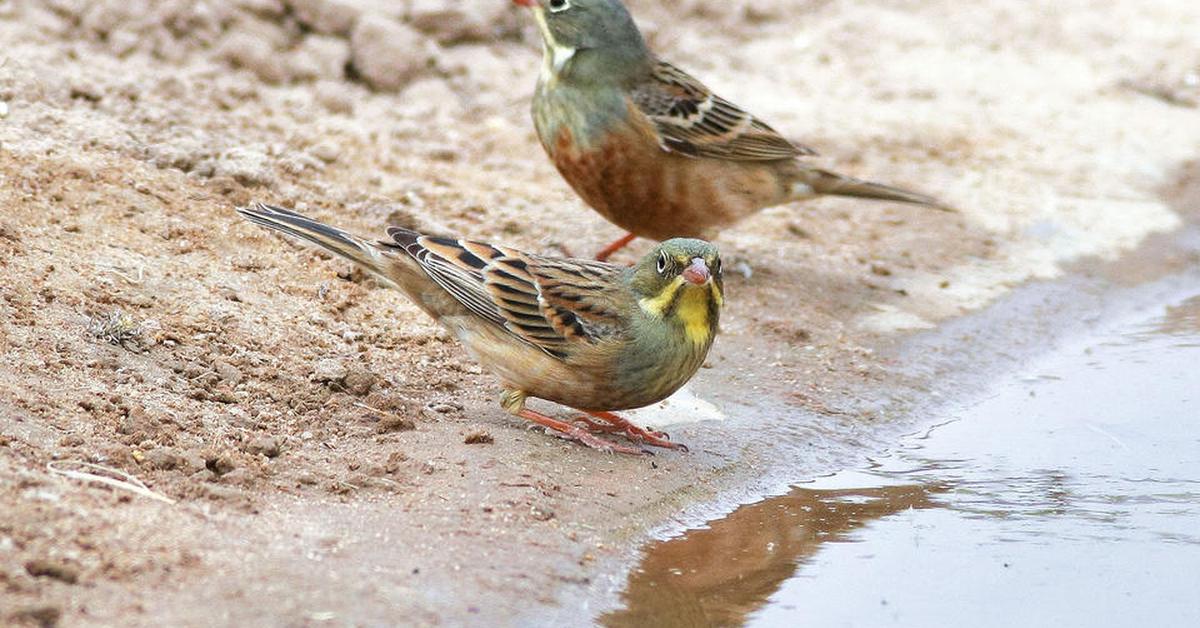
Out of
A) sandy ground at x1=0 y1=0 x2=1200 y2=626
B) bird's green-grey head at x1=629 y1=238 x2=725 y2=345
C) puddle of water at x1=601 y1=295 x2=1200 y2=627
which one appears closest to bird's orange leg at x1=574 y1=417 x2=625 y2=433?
sandy ground at x1=0 y1=0 x2=1200 y2=626

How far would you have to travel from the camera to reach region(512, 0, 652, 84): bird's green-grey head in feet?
30.0

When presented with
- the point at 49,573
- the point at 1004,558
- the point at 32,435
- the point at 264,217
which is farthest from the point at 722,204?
the point at 49,573

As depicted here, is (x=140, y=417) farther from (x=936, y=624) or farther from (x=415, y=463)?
(x=936, y=624)

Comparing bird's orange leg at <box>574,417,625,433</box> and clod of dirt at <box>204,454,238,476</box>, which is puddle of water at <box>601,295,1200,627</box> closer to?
bird's orange leg at <box>574,417,625,433</box>

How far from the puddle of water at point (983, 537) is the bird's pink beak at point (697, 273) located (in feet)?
3.07

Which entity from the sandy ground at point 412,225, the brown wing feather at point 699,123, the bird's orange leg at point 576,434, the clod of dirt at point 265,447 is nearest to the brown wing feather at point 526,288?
the bird's orange leg at point 576,434

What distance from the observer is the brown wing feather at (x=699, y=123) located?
923cm

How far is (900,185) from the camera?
11.2 meters

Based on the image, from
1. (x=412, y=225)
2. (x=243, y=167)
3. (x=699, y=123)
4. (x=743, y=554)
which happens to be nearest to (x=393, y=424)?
(x=743, y=554)

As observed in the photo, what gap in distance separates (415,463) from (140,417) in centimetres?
103

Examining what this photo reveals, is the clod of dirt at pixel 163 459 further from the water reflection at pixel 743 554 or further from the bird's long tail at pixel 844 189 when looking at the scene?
the bird's long tail at pixel 844 189

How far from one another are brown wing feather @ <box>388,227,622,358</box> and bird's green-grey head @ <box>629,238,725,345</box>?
179 mm

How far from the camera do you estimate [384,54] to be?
11062 millimetres

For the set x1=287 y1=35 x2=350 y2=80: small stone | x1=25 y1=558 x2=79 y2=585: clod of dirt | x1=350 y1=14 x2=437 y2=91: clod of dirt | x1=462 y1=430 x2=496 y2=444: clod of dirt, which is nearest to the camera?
x1=25 y1=558 x2=79 y2=585: clod of dirt
